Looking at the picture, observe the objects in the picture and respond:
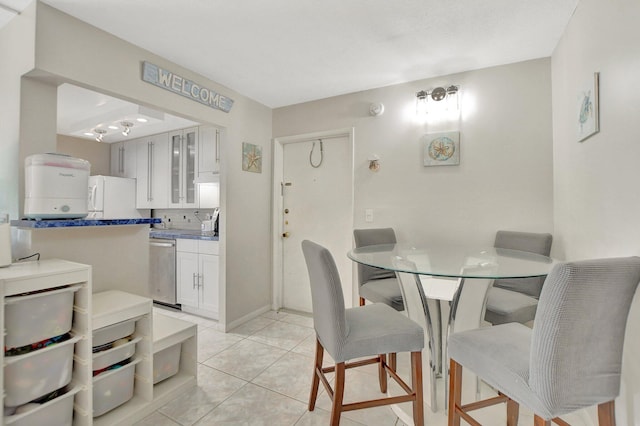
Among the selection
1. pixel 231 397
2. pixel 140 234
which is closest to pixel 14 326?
pixel 140 234

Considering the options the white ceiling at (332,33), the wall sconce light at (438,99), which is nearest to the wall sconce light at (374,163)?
the wall sconce light at (438,99)

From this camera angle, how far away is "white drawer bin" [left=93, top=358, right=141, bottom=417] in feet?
5.02

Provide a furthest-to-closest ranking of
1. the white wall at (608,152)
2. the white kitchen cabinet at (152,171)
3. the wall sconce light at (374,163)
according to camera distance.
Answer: the white kitchen cabinet at (152,171), the wall sconce light at (374,163), the white wall at (608,152)

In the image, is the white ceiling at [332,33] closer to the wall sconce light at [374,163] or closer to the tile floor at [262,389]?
the wall sconce light at [374,163]

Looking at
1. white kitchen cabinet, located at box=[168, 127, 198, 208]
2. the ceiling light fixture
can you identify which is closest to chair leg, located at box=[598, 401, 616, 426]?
white kitchen cabinet, located at box=[168, 127, 198, 208]

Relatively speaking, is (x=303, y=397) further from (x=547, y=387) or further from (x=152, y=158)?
(x=152, y=158)

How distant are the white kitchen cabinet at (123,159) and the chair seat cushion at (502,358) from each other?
16.0 ft

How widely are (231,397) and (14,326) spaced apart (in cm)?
119

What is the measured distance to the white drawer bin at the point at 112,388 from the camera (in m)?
1.53

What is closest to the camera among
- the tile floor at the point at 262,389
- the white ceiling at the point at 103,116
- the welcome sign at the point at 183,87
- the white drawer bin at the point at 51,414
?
the white drawer bin at the point at 51,414

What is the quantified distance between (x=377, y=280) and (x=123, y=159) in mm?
4466

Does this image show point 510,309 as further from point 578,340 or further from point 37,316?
point 37,316

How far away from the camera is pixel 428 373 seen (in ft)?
5.92

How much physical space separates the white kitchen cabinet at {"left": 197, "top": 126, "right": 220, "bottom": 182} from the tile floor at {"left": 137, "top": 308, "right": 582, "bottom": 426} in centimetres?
189
